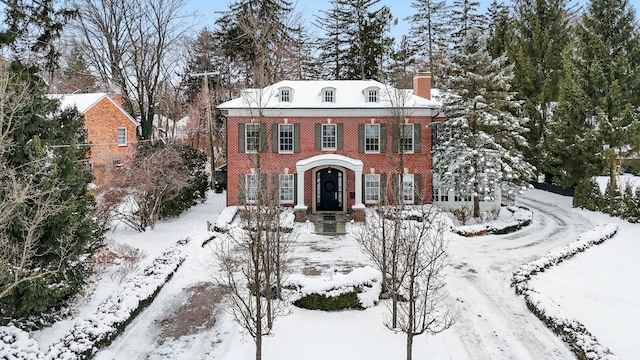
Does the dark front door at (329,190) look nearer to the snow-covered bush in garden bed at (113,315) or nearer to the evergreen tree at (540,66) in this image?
the snow-covered bush in garden bed at (113,315)

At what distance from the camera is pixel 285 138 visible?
78.6ft

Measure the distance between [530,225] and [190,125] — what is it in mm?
26425

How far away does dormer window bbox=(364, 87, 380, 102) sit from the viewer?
Result: 23.8 meters

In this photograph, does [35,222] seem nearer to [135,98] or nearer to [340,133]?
[340,133]

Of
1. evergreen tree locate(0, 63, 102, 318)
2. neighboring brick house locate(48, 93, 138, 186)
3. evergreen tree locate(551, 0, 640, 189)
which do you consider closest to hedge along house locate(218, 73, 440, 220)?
evergreen tree locate(551, 0, 640, 189)

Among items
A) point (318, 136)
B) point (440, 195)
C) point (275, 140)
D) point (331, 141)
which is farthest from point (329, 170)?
point (440, 195)

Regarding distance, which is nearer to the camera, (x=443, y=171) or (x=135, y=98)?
(x=443, y=171)

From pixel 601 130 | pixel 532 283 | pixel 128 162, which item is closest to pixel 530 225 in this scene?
pixel 601 130

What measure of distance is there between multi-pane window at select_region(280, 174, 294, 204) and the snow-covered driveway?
9000mm

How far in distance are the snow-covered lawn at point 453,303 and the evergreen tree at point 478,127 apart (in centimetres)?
Result: 375

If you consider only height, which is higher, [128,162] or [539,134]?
[539,134]

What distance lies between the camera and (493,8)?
42625mm

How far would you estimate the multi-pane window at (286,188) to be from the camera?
2406cm

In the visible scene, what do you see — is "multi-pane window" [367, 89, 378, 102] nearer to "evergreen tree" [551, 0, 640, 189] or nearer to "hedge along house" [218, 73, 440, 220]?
"hedge along house" [218, 73, 440, 220]
